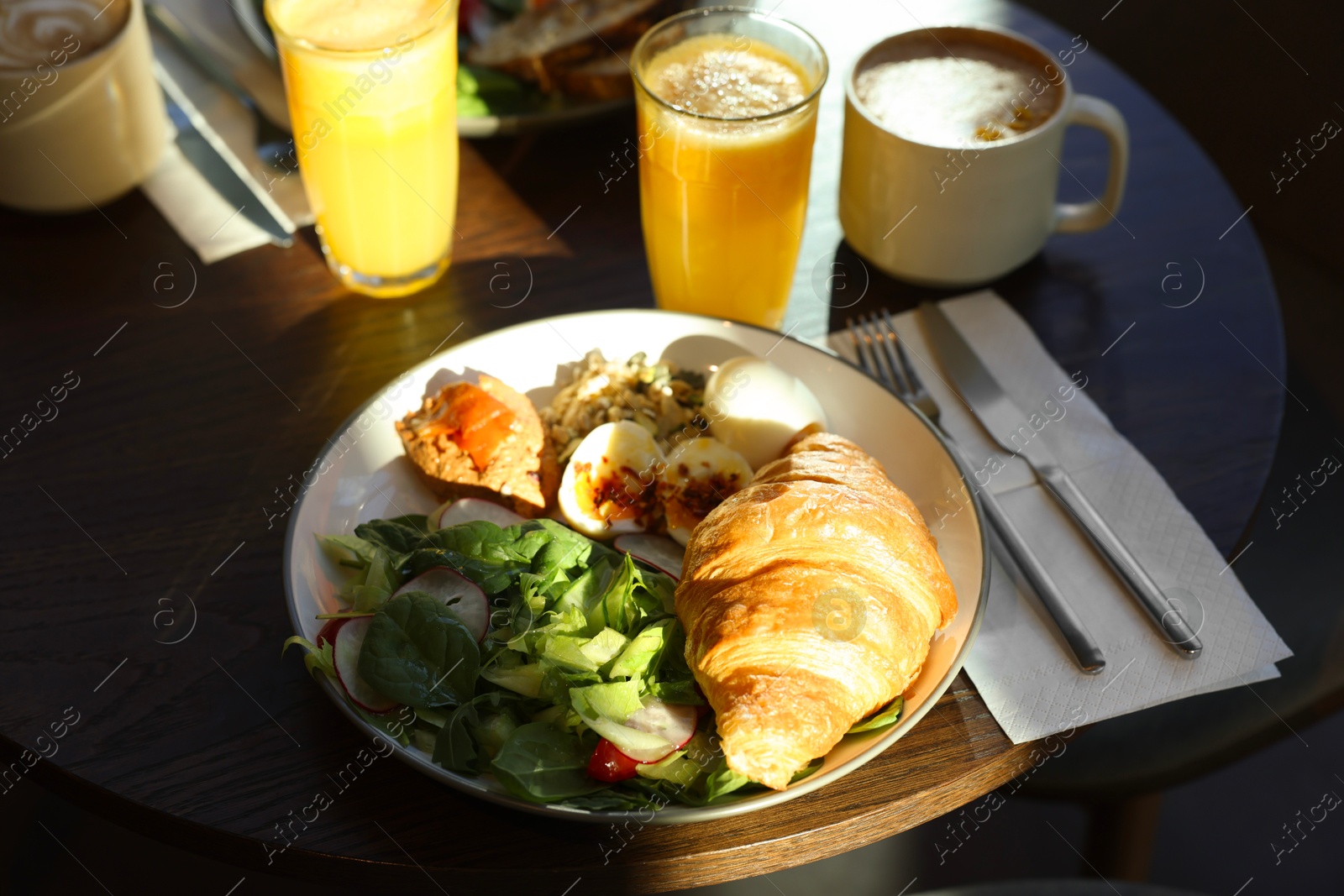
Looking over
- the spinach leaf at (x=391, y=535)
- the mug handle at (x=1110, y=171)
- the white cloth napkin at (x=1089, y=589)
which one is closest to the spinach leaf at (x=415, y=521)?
the spinach leaf at (x=391, y=535)

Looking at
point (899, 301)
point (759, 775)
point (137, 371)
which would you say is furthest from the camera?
point (899, 301)

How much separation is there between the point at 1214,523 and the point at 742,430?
52 centimetres

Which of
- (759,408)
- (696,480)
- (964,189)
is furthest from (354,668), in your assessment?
(964,189)

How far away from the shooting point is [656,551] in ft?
3.57

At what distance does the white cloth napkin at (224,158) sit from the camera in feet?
4.91

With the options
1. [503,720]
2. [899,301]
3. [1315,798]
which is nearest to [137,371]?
[503,720]

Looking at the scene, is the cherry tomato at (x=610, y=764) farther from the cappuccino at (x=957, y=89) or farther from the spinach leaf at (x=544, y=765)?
the cappuccino at (x=957, y=89)

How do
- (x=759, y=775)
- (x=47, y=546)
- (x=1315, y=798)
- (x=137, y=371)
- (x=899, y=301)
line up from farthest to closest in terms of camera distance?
(x=1315, y=798)
(x=899, y=301)
(x=137, y=371)
(x=47, y=546)
(x=759, y=775)

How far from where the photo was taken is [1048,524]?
115 cm

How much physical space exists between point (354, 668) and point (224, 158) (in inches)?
38.3

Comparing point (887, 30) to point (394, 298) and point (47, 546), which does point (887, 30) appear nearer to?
point (394, 298)

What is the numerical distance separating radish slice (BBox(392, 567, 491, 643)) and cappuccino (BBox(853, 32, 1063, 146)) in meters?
0.77

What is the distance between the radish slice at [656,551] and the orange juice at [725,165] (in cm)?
41

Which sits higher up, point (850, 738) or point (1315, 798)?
point (850, 738)
